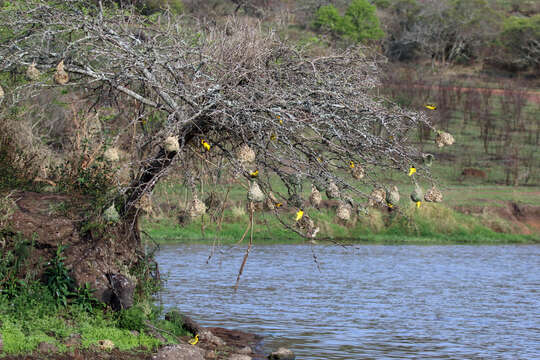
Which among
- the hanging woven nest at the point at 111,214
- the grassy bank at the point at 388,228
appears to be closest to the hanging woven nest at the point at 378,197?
the hanging woven nest at the point at 111,214

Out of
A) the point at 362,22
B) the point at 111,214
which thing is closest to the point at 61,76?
the point at 111,214

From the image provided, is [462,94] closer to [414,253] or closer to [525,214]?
[525,214]

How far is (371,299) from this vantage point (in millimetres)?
19688

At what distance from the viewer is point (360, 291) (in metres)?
20.8

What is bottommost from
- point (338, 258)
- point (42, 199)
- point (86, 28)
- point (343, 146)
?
point (338, 258)

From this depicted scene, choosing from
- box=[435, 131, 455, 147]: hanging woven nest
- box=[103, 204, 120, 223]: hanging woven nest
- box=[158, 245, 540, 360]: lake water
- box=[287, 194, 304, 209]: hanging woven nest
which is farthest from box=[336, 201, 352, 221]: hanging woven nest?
box=[103, 204, 120, 223]: hanging woven nest

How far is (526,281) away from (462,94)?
3031 centimetres

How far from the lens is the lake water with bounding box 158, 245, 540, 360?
15.0 meters

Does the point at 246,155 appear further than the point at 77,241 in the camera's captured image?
No

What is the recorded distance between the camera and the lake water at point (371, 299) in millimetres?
14977

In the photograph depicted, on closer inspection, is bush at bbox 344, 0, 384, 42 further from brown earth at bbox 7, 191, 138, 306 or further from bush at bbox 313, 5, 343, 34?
brown earth at bbox 7, 191, 138, 306

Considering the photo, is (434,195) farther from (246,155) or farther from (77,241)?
(77,241)

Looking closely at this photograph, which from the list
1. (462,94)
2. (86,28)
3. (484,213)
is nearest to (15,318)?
(86,28)

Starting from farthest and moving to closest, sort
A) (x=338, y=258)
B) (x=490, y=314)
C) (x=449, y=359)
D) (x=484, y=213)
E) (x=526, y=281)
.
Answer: (x=484, y=213) → (x=338, y=258) → (x=526, y=281) → (x=490, y=314) → (x=449, y=359)
